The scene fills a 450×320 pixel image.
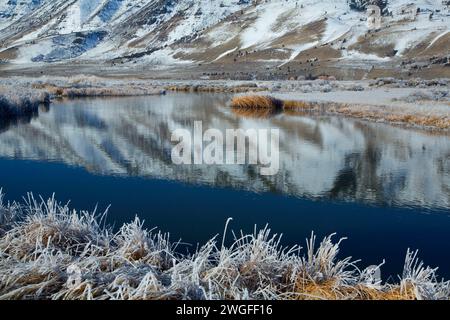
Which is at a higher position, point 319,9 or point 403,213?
point 319,9

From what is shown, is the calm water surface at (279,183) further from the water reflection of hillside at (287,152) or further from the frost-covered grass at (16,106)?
the frost-covered grass at (16,106)

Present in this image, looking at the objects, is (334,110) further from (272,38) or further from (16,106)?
(272,38)

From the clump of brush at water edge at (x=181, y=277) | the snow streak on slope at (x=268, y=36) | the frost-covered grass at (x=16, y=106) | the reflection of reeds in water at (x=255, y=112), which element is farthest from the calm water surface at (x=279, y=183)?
the snow streak on slope at (x=268, y=36)

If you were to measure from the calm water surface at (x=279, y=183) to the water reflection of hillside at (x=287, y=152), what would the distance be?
43mm

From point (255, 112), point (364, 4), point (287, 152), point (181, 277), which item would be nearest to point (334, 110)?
point (255, 112)

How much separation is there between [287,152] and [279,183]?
467 centimetres

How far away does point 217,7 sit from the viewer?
19950 cm

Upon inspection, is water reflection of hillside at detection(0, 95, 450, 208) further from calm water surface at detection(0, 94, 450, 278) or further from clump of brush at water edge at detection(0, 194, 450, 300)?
clump of brush at water edge at detection(0, 194, 450, 300)

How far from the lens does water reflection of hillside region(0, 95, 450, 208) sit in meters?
13.9

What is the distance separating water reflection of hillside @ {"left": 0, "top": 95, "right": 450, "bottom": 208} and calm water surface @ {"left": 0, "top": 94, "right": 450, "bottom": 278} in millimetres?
43

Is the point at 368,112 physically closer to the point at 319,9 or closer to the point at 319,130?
the point at 319,130
